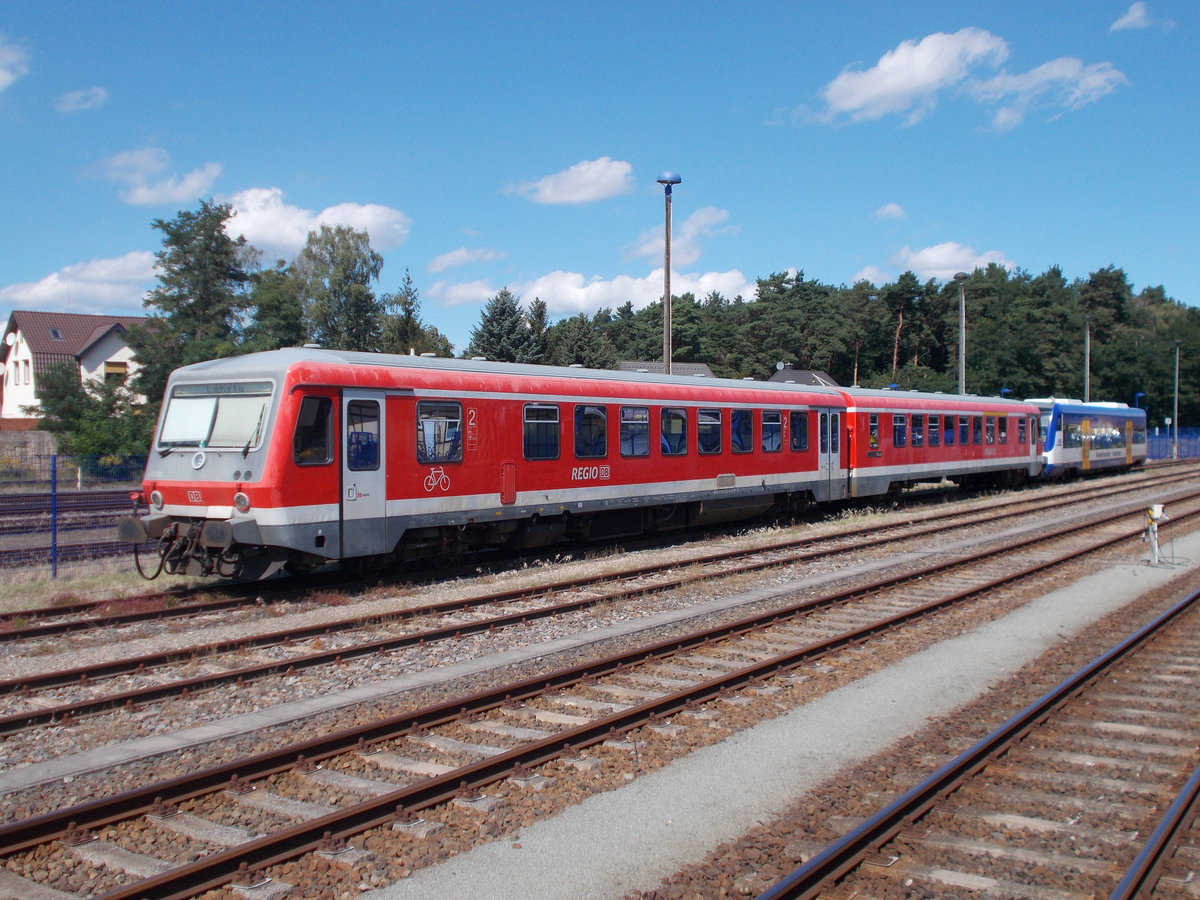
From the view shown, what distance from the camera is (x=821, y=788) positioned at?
618cm

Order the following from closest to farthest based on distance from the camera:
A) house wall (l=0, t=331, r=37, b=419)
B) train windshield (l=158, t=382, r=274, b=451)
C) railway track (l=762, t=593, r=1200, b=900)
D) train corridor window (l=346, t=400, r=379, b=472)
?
railway track (l=762, t=593, r=1200, b=900) → train windshield (l=158, t=382, r=274, b=451) → train corridor window (l=346, t=400, r=379, b=472) → house wall (l=0, t=331, r=37, b=419)

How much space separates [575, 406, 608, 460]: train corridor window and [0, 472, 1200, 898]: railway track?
586 centimetres

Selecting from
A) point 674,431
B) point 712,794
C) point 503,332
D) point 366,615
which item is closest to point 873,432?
point 674,431

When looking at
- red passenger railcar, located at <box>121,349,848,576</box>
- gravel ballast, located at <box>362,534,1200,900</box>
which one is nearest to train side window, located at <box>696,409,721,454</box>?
red passenger railcar, located at <box>121,349,848,576</box>

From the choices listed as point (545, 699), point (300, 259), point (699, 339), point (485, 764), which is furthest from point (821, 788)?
point (699, 339)

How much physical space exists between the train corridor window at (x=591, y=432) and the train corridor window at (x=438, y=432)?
2612 mm

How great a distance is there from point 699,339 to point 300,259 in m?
49.8

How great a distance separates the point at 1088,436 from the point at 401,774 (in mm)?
39199

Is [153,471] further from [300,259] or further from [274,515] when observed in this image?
[300,259]

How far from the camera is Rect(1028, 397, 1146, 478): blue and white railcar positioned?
3547 cm

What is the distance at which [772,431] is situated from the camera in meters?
20.4

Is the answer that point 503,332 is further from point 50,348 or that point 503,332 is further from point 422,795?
point 422,795

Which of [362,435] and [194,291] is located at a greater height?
[194,291]

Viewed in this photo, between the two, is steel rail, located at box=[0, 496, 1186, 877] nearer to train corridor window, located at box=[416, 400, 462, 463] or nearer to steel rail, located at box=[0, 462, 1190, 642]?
steel rail, located at box=[0, 462, 1190, 642]
